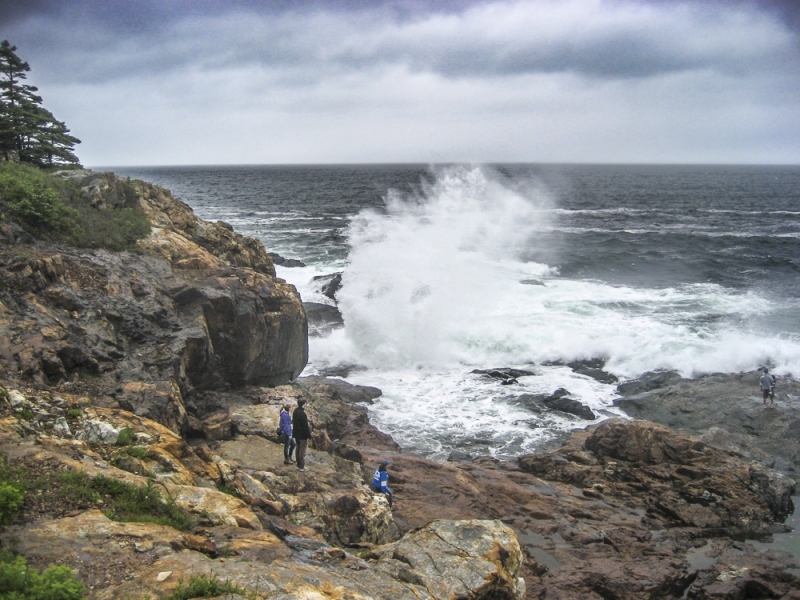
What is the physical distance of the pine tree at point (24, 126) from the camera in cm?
2223

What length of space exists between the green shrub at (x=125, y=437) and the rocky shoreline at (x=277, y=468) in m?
0.02

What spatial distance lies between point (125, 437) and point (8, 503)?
2.49m

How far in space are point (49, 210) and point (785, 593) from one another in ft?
58.4

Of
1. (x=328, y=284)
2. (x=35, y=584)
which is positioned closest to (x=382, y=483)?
(x=35, y=584)

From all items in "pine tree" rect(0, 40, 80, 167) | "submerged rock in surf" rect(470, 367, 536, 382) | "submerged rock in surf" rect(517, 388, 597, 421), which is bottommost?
"submerged rock in surf" rect(517, 388, 597, 421)

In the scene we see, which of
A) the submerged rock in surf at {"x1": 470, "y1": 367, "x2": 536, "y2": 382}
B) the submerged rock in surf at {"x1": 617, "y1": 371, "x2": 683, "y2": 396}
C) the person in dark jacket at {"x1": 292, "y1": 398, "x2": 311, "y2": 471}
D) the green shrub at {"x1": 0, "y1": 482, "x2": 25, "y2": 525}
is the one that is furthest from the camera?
the submerged rock in surf at {"x1": 470, "y1": 367, "x2": 536, "y2": 382}

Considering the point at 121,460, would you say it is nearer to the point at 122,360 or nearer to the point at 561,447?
the point at 122,360

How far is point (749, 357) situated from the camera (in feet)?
78.8

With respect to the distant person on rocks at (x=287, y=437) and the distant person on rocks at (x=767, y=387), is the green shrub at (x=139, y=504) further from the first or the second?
the distant person on rocks at (x=767, y=387)

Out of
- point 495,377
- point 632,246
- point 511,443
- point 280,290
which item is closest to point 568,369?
point 495,377

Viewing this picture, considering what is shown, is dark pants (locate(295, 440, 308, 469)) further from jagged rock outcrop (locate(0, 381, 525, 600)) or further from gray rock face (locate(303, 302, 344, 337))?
gray rock face (locate(303, 302, 344, 337))

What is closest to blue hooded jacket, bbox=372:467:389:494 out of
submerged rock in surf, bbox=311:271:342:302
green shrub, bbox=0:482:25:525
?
Result: green shrub, bbox=0:482:25:525

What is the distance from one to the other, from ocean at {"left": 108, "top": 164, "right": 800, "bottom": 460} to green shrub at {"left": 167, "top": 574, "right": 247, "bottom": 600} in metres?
11.7

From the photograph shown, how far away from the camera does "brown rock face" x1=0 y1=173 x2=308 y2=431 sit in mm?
11070
